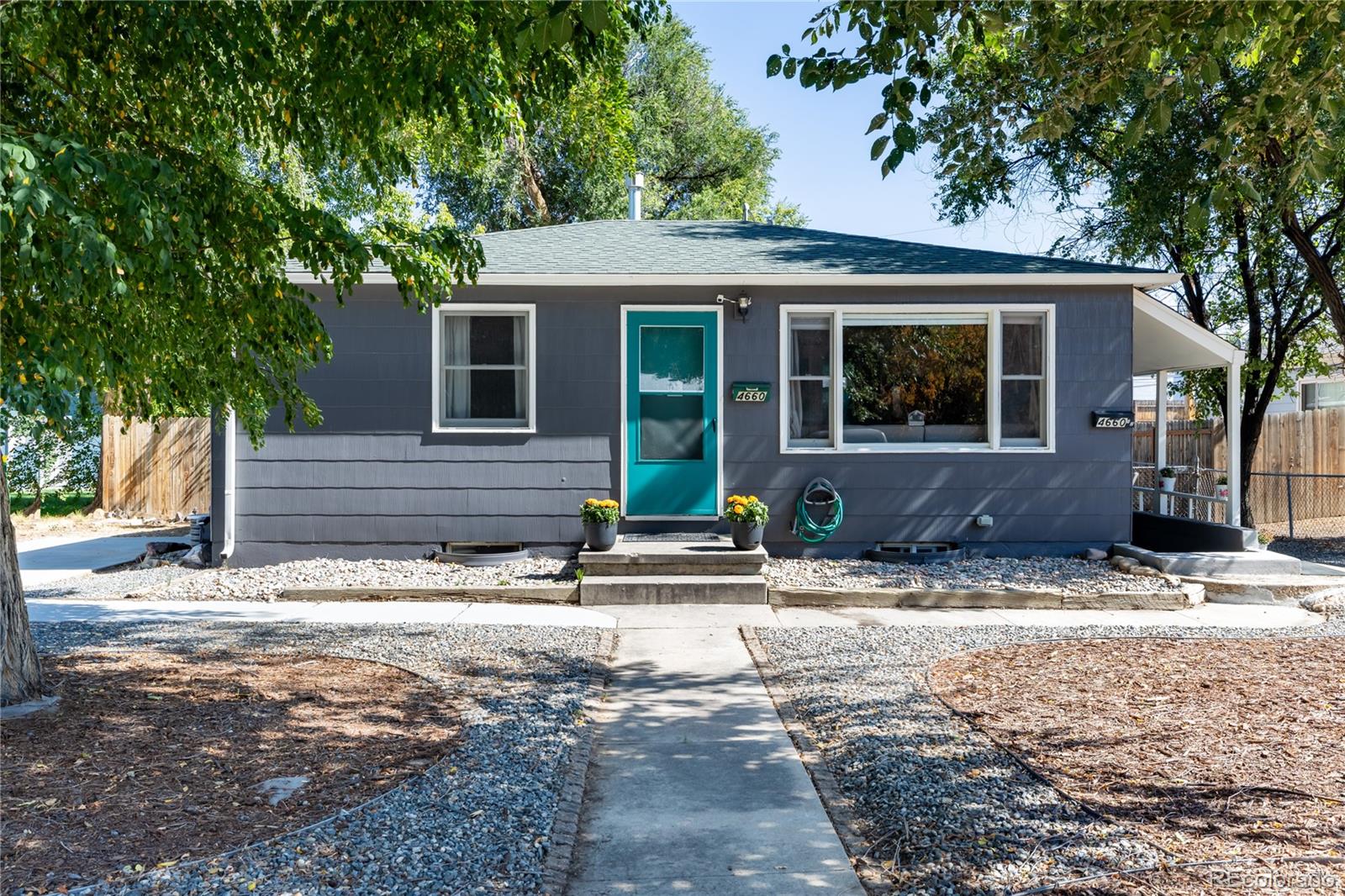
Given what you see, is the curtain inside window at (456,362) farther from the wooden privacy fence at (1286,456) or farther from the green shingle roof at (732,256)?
the wooden privacy fence at (1286,456)

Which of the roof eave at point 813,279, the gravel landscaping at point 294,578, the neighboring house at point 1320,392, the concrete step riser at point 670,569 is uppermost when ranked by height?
the roof eave at point 813,279

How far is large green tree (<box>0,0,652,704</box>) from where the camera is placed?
12.9ft

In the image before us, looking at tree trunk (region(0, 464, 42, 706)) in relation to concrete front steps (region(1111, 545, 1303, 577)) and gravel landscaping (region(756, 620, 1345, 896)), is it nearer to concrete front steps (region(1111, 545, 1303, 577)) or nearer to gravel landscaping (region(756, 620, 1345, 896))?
gravel landscaping (region(756, 620, 1345, 896))

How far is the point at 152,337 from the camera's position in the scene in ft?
15.7

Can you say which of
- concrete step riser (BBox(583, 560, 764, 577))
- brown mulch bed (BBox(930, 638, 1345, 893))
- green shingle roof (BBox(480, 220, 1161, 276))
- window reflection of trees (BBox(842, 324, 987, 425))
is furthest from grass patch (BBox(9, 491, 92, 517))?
brown mulch bed (BBox(930, 638, 1345, 893))

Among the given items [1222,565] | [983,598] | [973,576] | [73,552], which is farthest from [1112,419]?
[73,552]

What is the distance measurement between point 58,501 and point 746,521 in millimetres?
13239

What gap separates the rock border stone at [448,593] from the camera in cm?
860

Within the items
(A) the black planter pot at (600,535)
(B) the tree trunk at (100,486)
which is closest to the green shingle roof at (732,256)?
(A) the black planter pot at (600,535)

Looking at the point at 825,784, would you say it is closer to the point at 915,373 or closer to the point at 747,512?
the point at 747,512

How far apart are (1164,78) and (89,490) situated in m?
16.9

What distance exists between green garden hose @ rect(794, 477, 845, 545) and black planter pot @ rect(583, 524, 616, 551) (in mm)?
1999

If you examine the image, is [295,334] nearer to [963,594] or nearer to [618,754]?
[618,754]

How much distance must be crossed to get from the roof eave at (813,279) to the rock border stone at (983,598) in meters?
3.12
